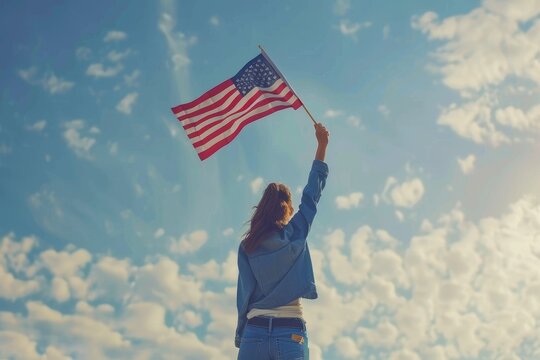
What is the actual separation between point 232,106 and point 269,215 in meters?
4.85

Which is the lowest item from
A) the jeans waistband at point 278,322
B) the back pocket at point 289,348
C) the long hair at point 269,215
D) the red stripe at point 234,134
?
the back pocket at point 289,348

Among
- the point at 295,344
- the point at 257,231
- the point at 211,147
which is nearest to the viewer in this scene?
the point at 295,344

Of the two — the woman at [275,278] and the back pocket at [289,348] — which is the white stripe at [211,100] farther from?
the back pocket at [289,348]

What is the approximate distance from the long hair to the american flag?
168 inches

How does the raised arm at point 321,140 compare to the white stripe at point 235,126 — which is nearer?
the raised arm at point 321,140

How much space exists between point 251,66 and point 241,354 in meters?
6.39

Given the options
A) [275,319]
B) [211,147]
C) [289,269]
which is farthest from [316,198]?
[211,147]

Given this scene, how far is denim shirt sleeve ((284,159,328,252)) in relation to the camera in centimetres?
670

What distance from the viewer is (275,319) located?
20.8ft

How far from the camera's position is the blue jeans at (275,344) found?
616cm

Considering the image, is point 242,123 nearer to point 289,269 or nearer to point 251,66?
point 251,66

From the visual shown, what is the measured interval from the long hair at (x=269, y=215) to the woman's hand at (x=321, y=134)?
1029 millimetres

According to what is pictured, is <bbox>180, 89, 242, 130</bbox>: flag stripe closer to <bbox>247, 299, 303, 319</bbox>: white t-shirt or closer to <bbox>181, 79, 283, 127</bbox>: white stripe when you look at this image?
<bbox>181, 79, 283, 127</bbox>: white stripe

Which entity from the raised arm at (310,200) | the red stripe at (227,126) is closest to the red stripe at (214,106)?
the red stripe at (227,126)
